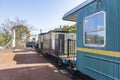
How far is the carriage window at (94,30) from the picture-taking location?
640 cm

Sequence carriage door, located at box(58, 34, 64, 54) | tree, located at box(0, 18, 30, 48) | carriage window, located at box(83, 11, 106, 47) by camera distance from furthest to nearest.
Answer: tree, located at box(0, 18, 30, 48)
carriage door, located at box(58, 34, 64, 54)
carriage window, located at box(83, 11, 106, 47)

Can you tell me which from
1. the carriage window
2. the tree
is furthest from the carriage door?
the tree

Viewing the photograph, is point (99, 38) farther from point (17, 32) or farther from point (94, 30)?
point (17, 32)

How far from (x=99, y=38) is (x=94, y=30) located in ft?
1.46

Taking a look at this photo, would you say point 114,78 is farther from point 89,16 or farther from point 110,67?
point 89,16

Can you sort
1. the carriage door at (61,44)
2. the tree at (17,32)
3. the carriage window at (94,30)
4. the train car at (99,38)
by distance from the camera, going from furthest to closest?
the tree at (17,32) < the carriage door at (61,44) < the carriage window at (94,30) < the train car at (99,38)

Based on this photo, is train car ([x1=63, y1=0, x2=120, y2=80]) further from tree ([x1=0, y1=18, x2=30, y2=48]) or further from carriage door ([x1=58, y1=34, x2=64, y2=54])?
tree ([x1=0, y1=18, x2=30, y2=48])

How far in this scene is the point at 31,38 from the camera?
184ft

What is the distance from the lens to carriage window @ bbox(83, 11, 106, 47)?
6398 mm

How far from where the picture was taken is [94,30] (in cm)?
697

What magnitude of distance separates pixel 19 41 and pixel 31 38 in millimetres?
7899

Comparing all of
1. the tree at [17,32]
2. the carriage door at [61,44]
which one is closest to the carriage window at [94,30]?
the carriage door at [61,44]

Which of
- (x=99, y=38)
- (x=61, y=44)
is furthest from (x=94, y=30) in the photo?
(x=61, y=44)

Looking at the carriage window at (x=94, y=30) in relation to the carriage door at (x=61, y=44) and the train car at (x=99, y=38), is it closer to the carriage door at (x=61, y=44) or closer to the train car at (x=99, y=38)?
the train car at (x=99, y=38)
